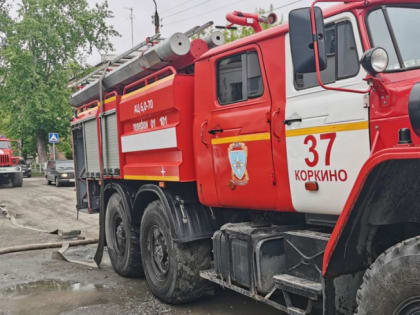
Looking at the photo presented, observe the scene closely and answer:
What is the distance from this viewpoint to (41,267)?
724 cm

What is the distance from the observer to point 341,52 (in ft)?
10.9

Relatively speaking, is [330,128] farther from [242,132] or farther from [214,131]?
[214,131]

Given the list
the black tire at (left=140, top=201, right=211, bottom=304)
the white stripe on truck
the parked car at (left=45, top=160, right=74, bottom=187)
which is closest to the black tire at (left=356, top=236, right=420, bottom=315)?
the black tire at (left=140, top=201, right=211, bottom=304)

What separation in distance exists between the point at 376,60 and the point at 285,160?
1170mm

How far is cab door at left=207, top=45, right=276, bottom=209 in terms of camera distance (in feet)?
13.0

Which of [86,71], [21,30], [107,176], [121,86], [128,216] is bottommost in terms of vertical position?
[128,216]

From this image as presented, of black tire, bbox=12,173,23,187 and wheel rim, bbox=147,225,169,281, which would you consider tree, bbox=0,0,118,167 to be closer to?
black tire, bbox=12,173,23,187

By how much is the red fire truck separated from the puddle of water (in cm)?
66

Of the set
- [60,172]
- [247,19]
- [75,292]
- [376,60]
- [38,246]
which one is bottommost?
[75,292]

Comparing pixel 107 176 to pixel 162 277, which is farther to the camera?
pixel 107 176

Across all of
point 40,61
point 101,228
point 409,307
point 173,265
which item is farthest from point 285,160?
point 40,61

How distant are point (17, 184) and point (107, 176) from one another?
1955cm

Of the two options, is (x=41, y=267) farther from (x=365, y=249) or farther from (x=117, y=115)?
(x=365, y=249)

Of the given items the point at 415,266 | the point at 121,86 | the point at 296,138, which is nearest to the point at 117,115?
the point at 121,86
